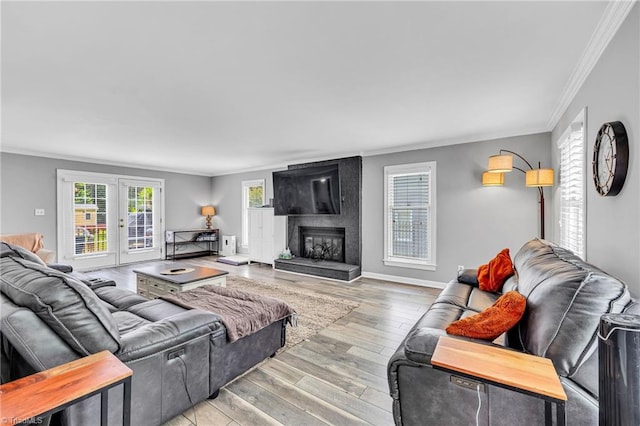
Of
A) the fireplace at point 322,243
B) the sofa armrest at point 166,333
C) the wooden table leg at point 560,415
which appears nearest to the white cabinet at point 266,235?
the fireplace at point 322,243

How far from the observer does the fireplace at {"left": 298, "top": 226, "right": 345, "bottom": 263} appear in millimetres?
5691

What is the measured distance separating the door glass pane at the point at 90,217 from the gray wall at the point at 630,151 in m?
7.86

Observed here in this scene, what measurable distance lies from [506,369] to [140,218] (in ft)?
24.9

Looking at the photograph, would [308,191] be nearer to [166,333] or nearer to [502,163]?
[502,163]

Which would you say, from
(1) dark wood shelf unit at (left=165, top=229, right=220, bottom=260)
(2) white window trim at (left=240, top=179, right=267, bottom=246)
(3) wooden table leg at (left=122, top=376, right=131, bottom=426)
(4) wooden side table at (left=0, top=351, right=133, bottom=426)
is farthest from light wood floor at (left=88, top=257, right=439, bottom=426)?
(1) dark wood shelf unit at (left=165, top=229, right=220, bottom=260)

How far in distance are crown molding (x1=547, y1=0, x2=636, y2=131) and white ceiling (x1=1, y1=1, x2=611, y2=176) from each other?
0.04m

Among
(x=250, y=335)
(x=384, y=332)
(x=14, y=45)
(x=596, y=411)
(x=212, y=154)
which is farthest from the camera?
(x=212, y=154)

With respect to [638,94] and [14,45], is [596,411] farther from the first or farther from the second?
[14,45]

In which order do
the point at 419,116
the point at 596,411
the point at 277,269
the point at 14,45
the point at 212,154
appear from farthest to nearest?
the point at 277,269 → the point at 212,154 → the point at 419,116 → the point at 14,45 → the point at 596,411

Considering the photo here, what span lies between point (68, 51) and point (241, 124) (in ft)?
5.97

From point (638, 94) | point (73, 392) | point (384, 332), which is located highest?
point (638, 94)

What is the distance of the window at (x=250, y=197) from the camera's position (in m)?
7.25

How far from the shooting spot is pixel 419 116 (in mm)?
3311

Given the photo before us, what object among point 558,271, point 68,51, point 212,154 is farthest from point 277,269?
point 558,271
